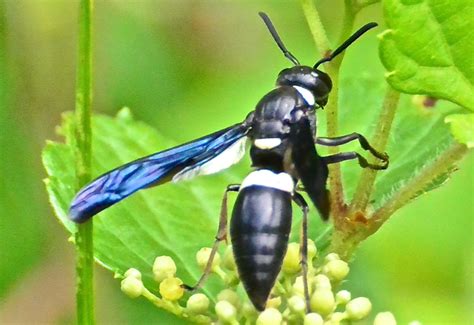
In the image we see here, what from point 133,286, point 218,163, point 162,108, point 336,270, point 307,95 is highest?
point 162,108

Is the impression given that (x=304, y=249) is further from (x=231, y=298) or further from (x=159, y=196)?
(x=159, y=196)

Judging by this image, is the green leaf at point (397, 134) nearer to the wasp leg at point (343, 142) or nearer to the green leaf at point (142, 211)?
the wasp leg at point (343, 142)

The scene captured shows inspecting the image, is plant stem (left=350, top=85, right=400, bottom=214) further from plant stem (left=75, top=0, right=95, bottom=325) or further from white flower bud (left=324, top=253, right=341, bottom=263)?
plant stem (left=75, top=0, right=95, bottom=325)

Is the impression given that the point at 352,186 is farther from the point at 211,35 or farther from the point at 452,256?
the point at 211,35

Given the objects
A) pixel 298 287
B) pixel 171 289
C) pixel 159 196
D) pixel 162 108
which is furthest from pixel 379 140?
pixel 162 108

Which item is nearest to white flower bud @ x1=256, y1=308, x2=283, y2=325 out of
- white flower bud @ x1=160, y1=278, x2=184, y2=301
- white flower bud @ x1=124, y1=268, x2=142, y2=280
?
white flower bud @ x1=160, y1=278, x2=184, y2=301

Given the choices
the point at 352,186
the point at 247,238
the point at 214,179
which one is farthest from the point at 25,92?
the point at 247,238
